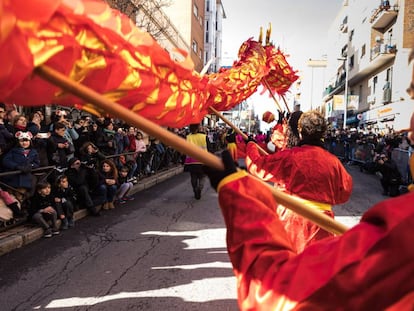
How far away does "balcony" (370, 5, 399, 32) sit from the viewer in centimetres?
2533

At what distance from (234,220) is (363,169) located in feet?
54.8

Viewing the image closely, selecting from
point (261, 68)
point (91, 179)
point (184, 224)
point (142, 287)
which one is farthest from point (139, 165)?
point (261, 68)

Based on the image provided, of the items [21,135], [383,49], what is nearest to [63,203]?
[21,135]

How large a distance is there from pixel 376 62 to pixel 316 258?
30.6m

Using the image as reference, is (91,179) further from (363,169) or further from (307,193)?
(363,169)

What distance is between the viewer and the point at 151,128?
1204 millimetres

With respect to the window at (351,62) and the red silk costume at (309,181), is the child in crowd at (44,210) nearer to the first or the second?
the red silk costume at (309,181)

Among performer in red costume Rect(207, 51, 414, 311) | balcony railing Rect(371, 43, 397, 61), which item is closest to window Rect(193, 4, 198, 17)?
balcony railing Rect(371, 43, 397, 61)

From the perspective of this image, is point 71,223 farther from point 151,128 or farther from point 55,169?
point 151,128

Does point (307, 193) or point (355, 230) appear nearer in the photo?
point (355, 230)

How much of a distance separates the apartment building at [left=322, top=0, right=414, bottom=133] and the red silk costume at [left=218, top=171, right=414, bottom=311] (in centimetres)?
1936

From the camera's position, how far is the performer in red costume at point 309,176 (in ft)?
8.86

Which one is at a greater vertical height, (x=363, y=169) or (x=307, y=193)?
(x=307, y=193)

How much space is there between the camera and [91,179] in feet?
25.3
